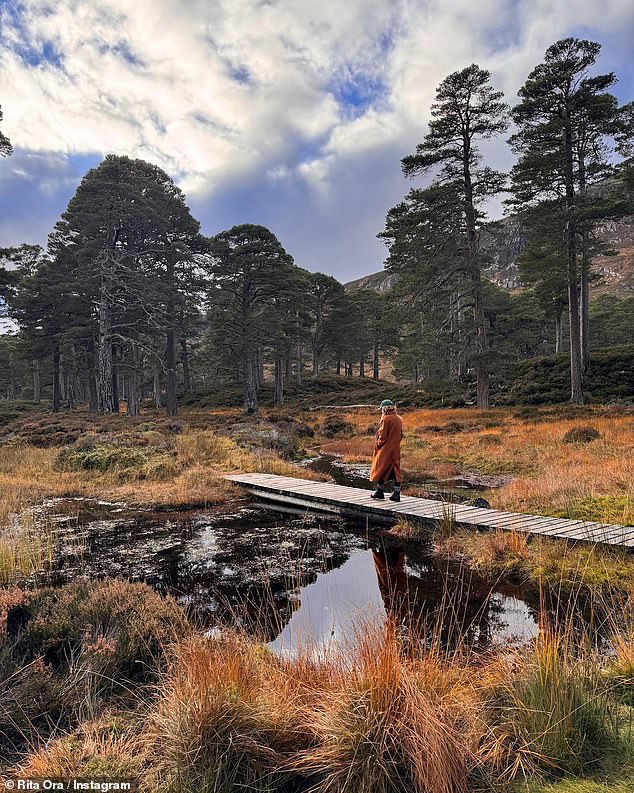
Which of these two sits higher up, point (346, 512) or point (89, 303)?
point (89, 303)

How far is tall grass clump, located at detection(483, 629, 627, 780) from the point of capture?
2434mm

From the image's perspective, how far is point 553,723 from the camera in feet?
8.25

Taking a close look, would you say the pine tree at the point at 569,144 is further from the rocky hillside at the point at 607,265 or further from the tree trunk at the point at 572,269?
the rocky hillside at the point at 607,265

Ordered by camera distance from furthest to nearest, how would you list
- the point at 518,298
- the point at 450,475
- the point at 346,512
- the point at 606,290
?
1. the point at 606,290
2. the point at 518,298
3. the point at 450,475
4. the point at 346,512

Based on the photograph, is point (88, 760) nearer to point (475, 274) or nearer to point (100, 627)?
point (100, 627)

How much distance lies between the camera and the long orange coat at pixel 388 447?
9.09 meters

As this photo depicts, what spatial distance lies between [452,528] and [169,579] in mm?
4360

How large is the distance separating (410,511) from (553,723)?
6.03m

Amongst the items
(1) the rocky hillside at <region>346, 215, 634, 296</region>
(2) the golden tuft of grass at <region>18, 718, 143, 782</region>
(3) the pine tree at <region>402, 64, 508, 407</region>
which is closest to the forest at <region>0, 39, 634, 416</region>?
(3) the pine tree at <region>402, 64, 508, 407</region>

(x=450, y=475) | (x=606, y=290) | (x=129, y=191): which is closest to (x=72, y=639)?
(x=450, y=475)

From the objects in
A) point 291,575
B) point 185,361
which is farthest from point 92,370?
point 291,575

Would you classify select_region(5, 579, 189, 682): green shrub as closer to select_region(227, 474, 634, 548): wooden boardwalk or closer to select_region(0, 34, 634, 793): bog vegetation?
select_region(0, 34, 634, 793): bog vegetation

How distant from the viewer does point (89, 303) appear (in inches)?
1225

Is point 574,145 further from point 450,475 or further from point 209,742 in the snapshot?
point 209,742
